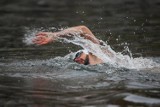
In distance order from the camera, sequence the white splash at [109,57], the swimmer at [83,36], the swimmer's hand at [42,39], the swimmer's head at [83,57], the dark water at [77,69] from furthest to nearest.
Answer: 1. the white splash at [109,57]
2. the swimmer's head at [83,57]
3. the swimmer at [83,36]
4. the swimmer's hand at [42,39]
5. the dark water at [77,69]

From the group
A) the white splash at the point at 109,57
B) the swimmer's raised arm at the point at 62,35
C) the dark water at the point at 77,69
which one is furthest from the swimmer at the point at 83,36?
the dark water at the point at 77,69

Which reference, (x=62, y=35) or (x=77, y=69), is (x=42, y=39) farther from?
(x=77, y=69)

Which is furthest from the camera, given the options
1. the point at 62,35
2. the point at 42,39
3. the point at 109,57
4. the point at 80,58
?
the point at 109,57

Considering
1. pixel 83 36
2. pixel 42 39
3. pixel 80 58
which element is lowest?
pixel 80 58

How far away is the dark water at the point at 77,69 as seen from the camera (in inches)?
423

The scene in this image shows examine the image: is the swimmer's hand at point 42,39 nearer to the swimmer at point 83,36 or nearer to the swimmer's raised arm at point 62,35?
the swimmer's raised arm at point 62,35

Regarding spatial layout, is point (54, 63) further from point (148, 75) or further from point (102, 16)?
point (102, 16)

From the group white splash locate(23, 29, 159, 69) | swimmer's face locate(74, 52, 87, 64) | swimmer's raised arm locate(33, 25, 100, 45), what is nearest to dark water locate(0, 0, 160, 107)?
swimmer's face locate(74, 52, 87, 64)

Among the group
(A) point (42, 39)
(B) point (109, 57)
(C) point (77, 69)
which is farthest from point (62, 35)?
(B) point (109, 57)

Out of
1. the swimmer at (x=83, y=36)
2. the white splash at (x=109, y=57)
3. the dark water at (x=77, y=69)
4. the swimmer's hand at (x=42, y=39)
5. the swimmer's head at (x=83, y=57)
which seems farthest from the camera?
the white splash at (x=109, y=57)

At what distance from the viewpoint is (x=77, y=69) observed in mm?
14008

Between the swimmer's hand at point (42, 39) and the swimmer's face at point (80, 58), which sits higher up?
the swimmer's hand at point (42, 39)

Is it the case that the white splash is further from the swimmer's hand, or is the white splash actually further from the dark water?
the swimmer's hand

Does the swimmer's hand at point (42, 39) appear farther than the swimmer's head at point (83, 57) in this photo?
No
